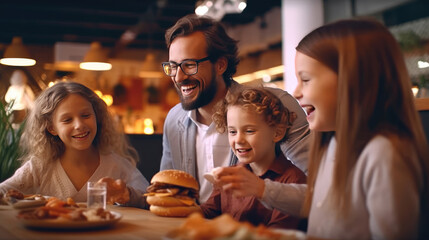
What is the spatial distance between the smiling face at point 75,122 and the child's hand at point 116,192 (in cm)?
52

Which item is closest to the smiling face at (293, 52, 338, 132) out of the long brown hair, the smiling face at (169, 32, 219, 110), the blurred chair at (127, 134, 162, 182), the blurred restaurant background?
the long brown hair

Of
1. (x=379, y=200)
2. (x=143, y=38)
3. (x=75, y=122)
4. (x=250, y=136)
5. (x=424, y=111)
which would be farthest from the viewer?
(x=143, y=38)

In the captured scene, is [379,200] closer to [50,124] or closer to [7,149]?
[50,124]

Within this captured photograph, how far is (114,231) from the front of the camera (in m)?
1.53

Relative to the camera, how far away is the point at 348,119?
1.38 m

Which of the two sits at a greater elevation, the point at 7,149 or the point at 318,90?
the point at 318,90

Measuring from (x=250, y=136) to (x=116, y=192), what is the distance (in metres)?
0.66

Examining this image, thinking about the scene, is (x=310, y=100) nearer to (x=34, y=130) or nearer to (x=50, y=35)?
(x=34, y=130)

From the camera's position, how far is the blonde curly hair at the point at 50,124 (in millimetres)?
2660

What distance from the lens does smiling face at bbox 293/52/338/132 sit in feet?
4.90

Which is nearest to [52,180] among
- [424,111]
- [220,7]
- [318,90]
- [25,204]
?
[25,204]

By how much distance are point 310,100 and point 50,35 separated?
810 cm

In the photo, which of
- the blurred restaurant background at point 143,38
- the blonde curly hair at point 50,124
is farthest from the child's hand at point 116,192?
the blurred restaurant background at point 143,38

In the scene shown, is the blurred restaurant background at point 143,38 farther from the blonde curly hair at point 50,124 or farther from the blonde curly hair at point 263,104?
the blonde curly hair at point 263,104
